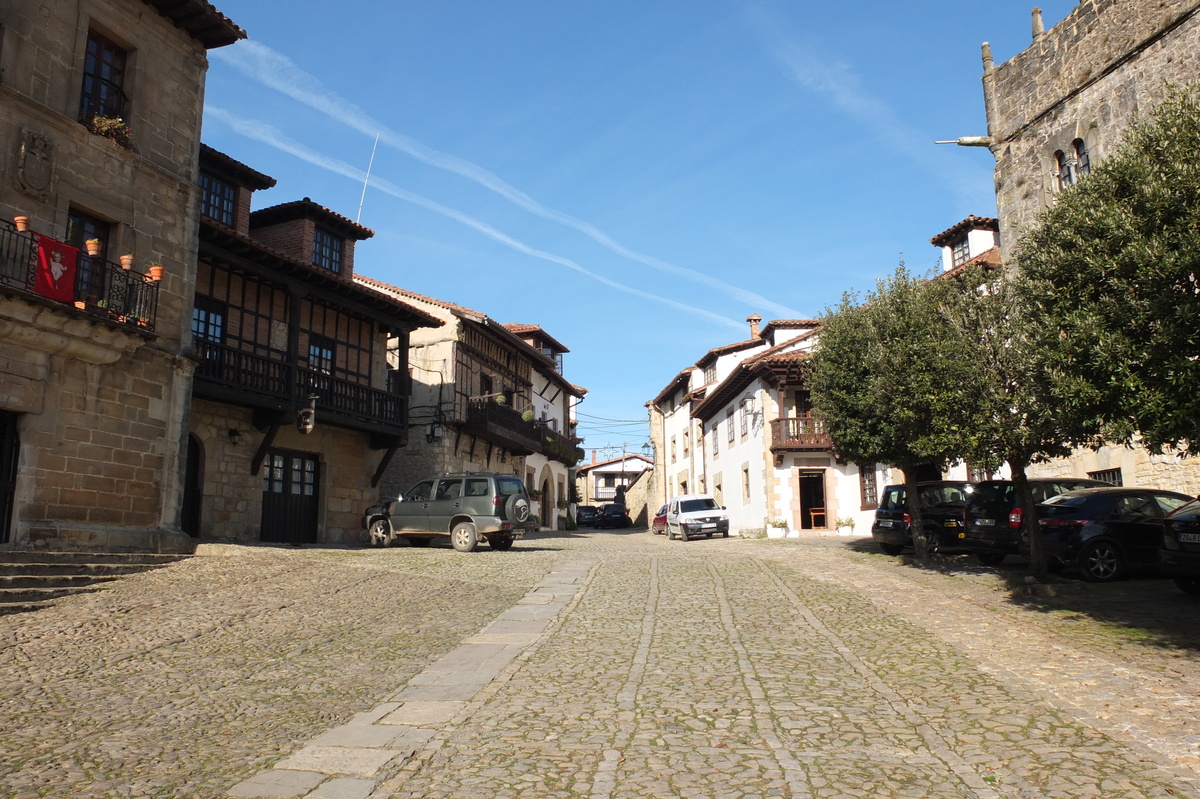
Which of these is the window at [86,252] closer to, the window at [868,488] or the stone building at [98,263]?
the stone building at [98,263]

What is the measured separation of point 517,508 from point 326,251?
35.2 feet

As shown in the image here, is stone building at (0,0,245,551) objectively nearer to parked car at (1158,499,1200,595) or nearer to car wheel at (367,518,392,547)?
car wheel at (367,518,392,547)

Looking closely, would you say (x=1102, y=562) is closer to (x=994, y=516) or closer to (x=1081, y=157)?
(x=994, y=516)

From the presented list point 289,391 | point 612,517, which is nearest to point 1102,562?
point 289,391

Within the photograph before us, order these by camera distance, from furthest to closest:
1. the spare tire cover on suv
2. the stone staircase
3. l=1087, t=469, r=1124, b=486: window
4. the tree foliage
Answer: the spare tire cover on suv
l=1087, t=469, r=1124, b=486: window
the stone staircase
the tree foliage

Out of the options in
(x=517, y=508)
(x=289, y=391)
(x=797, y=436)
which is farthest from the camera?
(x=797, y=436)

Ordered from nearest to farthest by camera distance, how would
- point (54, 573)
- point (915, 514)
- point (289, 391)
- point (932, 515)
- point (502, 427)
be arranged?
point (54, 573), point (915, 514), point (932, 515), point (289, 391), point (502, 427)

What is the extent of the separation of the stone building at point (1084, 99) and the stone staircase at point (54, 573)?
15579 mm

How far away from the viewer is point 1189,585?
39.6ft

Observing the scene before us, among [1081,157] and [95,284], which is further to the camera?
[1081,157]

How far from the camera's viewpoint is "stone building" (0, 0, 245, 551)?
13367 millimetres

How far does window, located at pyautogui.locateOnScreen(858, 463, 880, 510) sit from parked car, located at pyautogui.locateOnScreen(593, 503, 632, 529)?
2095 centimetres

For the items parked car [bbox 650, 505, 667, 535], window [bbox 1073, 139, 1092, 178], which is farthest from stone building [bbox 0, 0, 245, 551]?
parked car [bbox 650, 505, 667, 535]

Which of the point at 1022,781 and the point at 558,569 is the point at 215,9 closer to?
the point at 558,569
